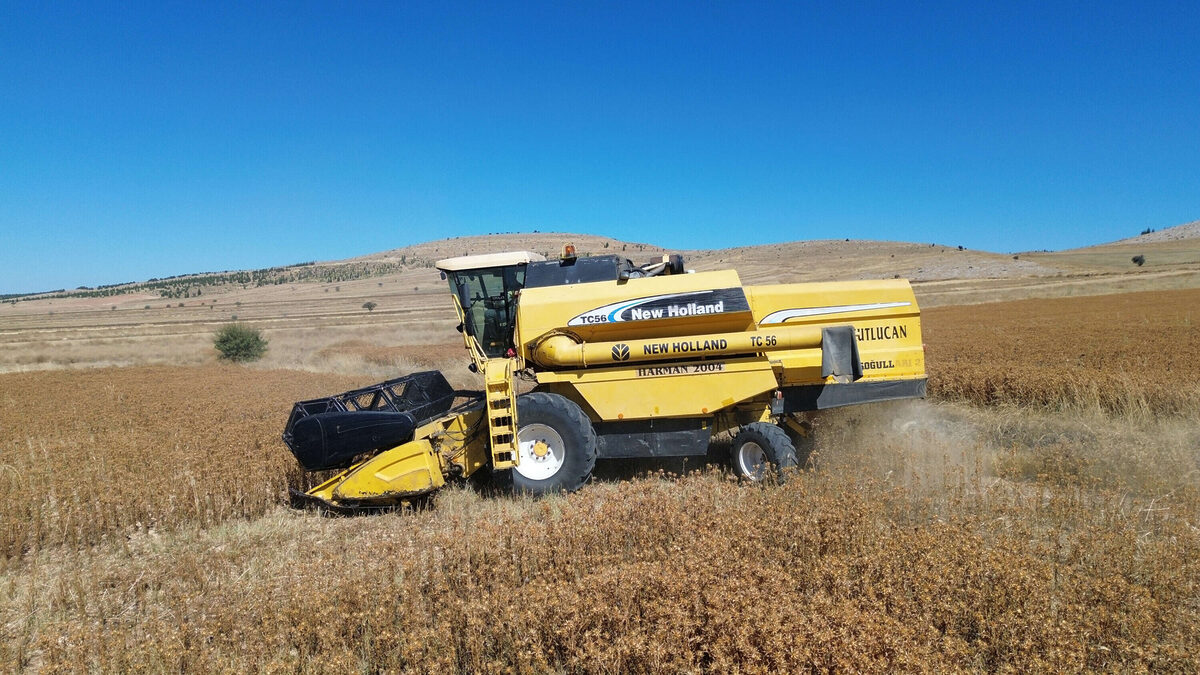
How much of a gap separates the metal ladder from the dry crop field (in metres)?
0.48

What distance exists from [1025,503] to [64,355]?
123ft

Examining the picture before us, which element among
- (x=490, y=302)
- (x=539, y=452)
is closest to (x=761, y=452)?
(x=539, y=452)

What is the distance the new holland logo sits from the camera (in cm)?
596

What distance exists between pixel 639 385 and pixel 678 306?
0.91 meters

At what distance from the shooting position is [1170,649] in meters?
2.63

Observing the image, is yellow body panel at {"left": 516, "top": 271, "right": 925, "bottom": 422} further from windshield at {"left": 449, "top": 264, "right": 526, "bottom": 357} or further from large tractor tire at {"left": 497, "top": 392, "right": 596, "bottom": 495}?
windshield at {"left": 449, "top": 264, "right": 526, "bottom": 357}

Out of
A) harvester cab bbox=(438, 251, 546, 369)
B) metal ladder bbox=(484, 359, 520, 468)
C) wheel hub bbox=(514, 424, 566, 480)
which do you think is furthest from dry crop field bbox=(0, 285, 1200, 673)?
harvester cab bbox=(438, 251, 546, 369)

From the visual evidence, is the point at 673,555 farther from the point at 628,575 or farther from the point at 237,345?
the point at 237,345

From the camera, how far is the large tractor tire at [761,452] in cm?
570

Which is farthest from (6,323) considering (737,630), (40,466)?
(737,630)

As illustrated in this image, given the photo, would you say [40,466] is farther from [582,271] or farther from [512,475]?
[582,271]

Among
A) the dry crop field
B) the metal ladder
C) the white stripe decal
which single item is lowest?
the dry crop field

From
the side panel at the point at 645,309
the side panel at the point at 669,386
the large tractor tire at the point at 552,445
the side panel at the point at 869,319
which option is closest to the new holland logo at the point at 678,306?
the side panel at the point at 645,309

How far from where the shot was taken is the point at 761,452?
19.8ft
